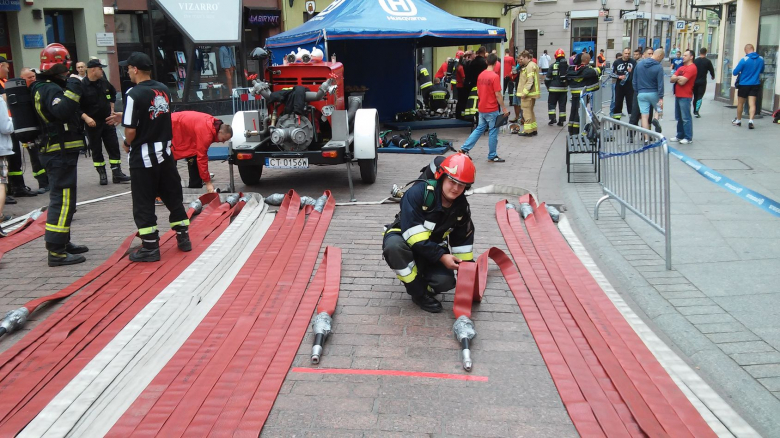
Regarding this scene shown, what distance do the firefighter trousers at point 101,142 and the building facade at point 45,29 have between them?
6.86 m

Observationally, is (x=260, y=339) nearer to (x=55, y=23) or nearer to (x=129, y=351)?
(x=129, y=351)

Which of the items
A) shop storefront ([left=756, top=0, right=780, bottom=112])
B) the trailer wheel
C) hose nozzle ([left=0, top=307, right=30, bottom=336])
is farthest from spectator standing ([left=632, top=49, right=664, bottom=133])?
hose nozzle ([left=0, top=307, right=30, bottom=336])

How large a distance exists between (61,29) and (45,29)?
86cm

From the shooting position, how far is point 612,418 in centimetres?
363

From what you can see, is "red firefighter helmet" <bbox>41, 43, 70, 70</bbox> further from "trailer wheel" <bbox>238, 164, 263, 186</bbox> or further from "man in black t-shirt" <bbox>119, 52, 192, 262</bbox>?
"trailer wheel" <bbox>238, 164, 263, 186</bbox>

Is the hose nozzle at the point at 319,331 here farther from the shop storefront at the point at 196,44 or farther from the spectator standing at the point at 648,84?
the shop storefront at the point at 196,44

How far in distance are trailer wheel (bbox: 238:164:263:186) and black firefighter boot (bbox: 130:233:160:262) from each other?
372cm

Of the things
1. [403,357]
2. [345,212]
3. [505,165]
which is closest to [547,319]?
[403,357]

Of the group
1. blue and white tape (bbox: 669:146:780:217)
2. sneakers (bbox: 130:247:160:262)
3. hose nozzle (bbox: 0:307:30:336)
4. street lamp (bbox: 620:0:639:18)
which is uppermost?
street lamp (bbox: 620:0:639:18)

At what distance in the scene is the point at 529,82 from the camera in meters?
A: 15.4

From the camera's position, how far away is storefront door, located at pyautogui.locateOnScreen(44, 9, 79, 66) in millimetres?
17641

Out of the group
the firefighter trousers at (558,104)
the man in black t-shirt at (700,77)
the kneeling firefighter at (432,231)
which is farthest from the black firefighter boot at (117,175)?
the man in black t-shirt at (700,77)

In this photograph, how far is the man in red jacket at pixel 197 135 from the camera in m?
8.79

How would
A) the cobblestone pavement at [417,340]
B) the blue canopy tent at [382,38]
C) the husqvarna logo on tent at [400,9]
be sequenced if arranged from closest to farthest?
the cobblestone pavement at [417,340] → the blue canopy tent at [382,38] → the husqvarna logo on tent at [400,9]
